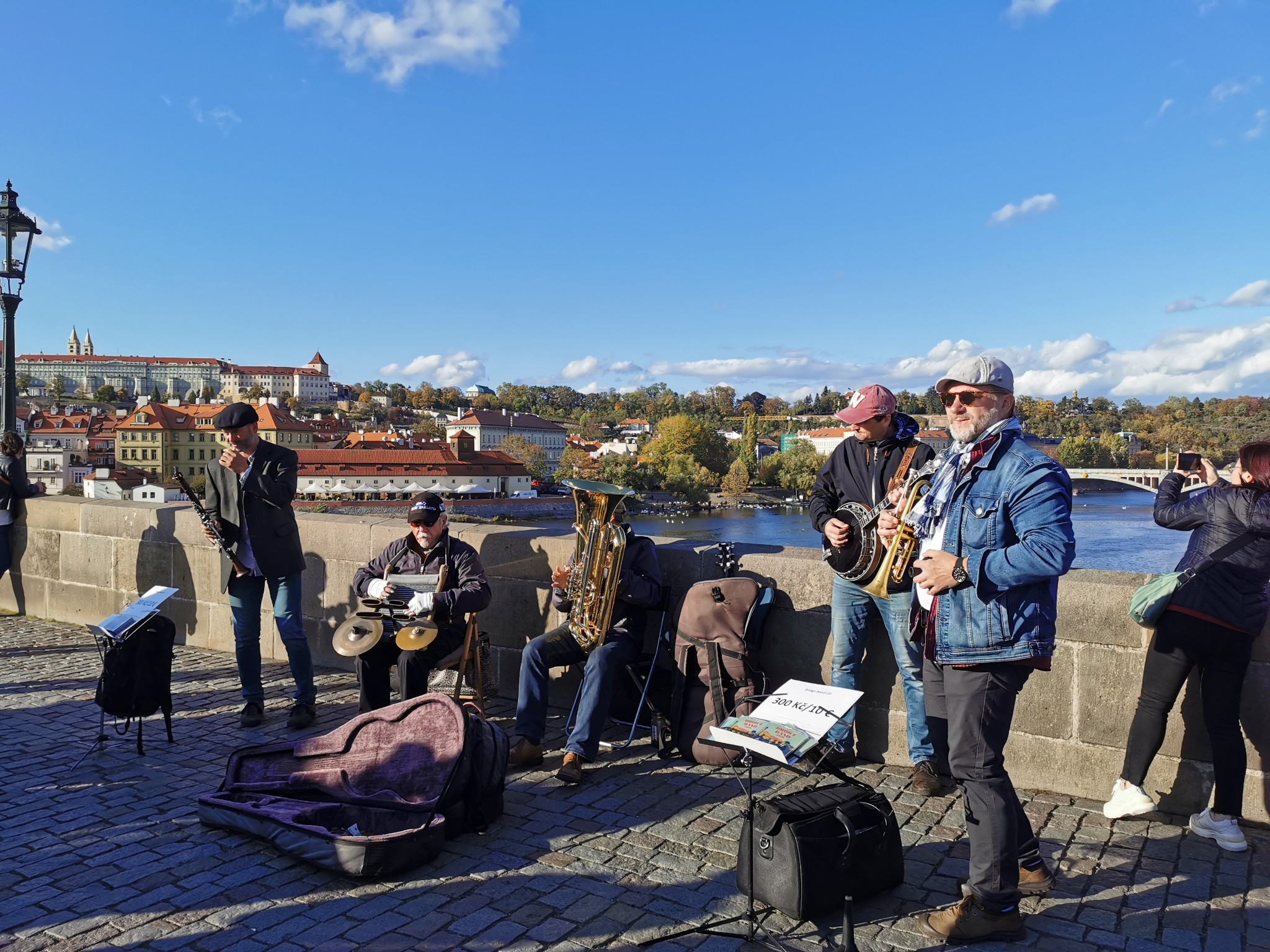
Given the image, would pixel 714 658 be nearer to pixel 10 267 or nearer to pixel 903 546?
pixel 903 546

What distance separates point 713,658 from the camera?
191 inches

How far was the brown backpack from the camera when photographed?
15.9 feet

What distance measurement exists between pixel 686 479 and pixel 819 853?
3796 inches

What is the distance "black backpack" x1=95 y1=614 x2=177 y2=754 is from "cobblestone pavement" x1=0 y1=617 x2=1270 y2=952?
0.30m

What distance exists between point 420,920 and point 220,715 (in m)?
3.29

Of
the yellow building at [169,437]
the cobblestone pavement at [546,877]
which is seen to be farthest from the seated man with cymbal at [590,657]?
the yellow building at [169,437]

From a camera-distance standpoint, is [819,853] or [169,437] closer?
[819,853]

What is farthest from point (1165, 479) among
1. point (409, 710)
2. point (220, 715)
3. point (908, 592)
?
point (220, 715)

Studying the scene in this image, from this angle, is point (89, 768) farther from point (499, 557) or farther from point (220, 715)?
point (499, 557)

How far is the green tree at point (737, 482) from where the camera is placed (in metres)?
104

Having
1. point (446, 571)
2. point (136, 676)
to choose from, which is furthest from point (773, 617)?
point (136, 676)

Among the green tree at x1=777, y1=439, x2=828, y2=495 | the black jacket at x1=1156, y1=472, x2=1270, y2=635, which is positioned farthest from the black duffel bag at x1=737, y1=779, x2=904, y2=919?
the green tree at x1=777, y1=439, x2=828, y2=495

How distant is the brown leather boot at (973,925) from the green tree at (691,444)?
109m

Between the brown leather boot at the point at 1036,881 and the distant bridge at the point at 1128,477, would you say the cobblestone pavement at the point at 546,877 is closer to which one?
the brown leather boot at the point at 1036,881
